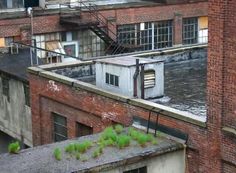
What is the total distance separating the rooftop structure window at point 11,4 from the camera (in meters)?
41.4

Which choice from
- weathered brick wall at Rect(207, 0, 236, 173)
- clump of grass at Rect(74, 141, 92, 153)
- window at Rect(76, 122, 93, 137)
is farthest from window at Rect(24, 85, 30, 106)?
weathered brick wall at Rect(207, 0, 236, 173)

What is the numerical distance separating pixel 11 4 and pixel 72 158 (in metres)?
25.3

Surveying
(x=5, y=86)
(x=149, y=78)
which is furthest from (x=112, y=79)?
(x=5, y=86)

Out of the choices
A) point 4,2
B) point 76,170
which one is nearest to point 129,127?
point 76,170

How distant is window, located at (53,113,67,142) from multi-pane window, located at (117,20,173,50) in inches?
756

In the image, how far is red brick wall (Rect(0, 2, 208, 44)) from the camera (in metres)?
39.3

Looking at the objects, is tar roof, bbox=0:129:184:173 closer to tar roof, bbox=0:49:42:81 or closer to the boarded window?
the boarded window

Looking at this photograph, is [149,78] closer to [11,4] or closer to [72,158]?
[72,158]

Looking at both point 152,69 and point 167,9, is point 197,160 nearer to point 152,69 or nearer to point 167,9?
point 152,69

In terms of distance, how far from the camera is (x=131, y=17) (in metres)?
44.3

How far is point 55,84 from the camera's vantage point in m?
24.3

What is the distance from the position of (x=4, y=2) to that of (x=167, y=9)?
11434 millimetres

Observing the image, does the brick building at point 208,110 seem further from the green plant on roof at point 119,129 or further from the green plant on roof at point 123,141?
the green plant on roof at point 123,141

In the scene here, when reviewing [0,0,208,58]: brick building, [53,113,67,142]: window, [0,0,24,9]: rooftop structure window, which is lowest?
[53,113,67,142]: window
